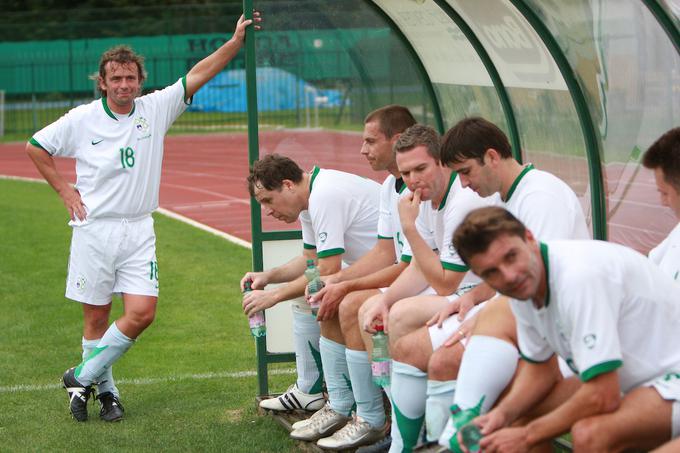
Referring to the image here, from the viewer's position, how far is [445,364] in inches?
172

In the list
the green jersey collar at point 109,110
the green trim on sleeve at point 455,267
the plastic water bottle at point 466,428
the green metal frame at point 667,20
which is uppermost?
the green metal frame at point 667,20

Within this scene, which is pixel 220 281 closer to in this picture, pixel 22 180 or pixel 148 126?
pixel 148 126

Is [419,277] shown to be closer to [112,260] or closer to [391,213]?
[391,213]

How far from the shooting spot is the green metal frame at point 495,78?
6488 mm

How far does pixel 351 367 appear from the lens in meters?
5.30

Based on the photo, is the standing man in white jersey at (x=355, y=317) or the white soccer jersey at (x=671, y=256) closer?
the white soccer jersey at (x=671, y=256)

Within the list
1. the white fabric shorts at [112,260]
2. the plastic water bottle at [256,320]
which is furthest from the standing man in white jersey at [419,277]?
the white fabric shorts at [112,260]

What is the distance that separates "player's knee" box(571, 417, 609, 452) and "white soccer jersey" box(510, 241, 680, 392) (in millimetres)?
163

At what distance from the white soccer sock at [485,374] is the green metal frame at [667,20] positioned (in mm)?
1681

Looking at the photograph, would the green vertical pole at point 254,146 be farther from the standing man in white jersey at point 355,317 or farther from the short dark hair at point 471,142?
the short dark hair at point 471,142

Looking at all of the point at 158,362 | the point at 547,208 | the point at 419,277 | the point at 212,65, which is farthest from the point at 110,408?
the point at 547,208

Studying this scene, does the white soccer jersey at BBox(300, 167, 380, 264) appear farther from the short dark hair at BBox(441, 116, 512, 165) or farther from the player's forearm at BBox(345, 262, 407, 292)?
the short dark hair at BBox(441, 116, 512, 165)

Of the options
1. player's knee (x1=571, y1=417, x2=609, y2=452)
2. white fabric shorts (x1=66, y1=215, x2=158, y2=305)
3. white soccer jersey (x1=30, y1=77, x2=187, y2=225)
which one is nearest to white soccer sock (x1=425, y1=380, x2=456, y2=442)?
player's knee (x1=571, y1=417, x2=609, y2=452)

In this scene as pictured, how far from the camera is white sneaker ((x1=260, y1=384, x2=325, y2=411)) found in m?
A: 6.18
